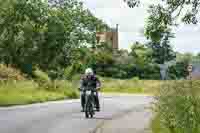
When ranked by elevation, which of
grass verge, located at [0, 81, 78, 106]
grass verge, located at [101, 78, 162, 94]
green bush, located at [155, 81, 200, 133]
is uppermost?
green bush, located at [155, 81, 200, 133]

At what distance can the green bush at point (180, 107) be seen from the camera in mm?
15164

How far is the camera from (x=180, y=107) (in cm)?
1539

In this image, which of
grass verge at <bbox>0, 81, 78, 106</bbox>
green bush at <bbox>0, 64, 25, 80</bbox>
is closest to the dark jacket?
grass verge at <bbox>0, 81, 78, 106</bbox>

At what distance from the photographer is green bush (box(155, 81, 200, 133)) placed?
15164mm

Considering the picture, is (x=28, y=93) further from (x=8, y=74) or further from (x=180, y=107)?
(x=180, y=107)

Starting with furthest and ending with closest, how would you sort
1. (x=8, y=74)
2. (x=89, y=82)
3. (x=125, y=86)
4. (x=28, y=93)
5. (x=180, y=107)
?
(x=125, y=86), (x=8, y=74), (x=28, y=93), (x=89, y=82), (x=180, y=107)

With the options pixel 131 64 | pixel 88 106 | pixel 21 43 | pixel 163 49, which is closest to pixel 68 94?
pixel 21 43

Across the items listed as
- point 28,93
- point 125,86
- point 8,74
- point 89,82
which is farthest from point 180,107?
point 125,86

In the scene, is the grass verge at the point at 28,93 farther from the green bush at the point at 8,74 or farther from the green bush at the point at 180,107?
the green bush at the point at 180,107

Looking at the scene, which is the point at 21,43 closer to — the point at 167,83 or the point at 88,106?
the point at 88,106

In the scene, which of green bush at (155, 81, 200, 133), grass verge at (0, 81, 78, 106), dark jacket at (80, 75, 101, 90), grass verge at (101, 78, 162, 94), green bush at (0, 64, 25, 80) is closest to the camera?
green bush at (155, 81, 200, 133)

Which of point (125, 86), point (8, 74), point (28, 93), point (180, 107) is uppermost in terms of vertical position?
point (8, 74)

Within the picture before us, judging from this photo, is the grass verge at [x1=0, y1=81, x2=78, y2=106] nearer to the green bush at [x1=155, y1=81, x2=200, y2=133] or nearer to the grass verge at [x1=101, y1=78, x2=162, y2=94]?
the green bush at [x1=155, y1=81, x2=200, y2=133]

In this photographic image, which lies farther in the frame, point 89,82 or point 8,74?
point 8,74
